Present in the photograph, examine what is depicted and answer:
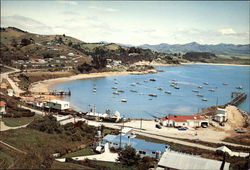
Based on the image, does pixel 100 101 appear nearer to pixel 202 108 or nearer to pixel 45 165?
pixel 202 108

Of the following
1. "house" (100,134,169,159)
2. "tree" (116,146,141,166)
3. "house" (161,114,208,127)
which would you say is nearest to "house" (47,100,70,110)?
"house" (161,114,208,127)

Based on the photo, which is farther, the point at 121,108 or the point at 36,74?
the point at 36,74

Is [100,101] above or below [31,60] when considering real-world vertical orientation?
below

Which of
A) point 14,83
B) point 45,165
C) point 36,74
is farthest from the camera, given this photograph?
point 36,74

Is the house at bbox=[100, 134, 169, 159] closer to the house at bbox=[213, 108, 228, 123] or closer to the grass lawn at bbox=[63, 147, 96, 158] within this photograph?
the grass lawn at bbox=[63, 147, 96, 158]

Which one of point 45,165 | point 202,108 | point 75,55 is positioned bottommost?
point 202,108

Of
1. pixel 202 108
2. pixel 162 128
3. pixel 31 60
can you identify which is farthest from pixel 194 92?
pixel 31 60

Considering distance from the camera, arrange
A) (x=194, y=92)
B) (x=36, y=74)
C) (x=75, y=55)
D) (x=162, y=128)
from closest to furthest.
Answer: (x=162, y=128) < (x=194, y=92) < (x=36, y=74) < (x=75, y=55)

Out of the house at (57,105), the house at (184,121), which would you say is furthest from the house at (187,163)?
the house at (57,105)

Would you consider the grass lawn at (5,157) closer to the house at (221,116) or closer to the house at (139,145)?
the house at (139,145)
